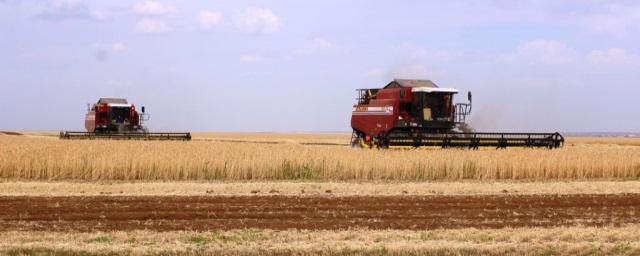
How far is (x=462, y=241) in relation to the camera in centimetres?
1111

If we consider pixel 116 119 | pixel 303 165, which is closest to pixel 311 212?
pixel 303 165

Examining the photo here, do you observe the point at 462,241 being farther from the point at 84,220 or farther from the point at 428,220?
the point at 84,220

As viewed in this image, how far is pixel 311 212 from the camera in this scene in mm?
14508

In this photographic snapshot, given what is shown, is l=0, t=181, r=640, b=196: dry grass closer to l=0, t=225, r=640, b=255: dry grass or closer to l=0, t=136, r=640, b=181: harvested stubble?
l=0, t=136, r=640, b=181: harvested stubble

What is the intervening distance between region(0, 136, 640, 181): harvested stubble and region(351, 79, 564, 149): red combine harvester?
519cm

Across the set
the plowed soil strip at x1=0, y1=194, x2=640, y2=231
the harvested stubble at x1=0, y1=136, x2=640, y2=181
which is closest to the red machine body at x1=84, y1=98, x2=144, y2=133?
the harvested stubble at x1=0, y1=136, x2=640, y2=181

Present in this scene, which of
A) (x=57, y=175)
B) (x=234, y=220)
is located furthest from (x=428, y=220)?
(x=57, y=175)

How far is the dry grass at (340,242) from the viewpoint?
34.0ft

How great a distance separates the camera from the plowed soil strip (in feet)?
42.3

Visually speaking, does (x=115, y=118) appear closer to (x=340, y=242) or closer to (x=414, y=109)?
(x=414, y=109)

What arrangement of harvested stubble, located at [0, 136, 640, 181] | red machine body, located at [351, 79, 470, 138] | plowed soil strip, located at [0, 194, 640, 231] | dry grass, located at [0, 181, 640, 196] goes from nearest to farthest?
plowed soil strip, located at [0, 194, 640, 231], dry grass, located at [0, 181, 640, 196], harvested stubble, located at [0, 136, 640, 181], red machine body, located at [351, 79, 470, 138]

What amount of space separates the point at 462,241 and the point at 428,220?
7.65ft

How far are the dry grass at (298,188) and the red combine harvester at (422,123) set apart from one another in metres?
7.89

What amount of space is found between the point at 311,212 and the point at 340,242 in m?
3.60
